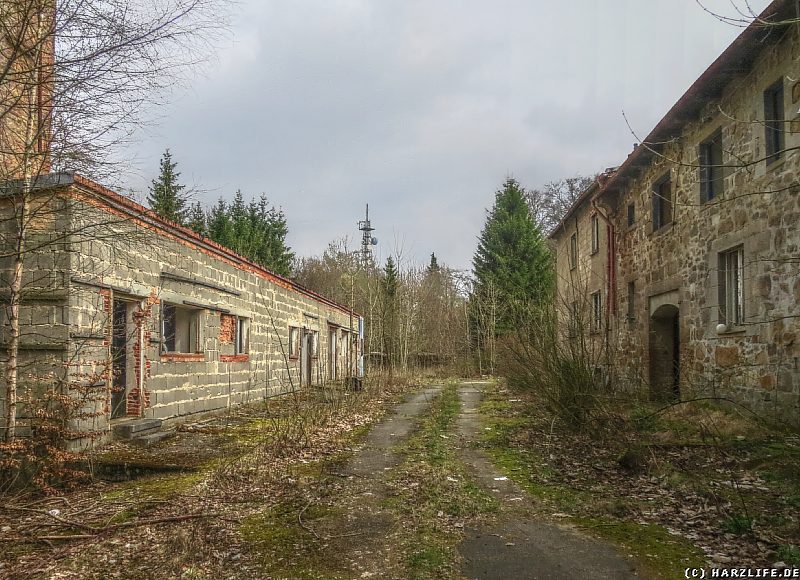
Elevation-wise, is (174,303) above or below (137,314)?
above

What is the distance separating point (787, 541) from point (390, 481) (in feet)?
12.0

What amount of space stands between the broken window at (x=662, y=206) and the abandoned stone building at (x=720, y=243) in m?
0.03

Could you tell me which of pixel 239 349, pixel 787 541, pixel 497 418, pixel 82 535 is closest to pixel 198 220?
pixel 239 349

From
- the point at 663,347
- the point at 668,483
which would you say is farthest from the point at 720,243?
the point at 668,483

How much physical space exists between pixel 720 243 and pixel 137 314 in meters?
9.78

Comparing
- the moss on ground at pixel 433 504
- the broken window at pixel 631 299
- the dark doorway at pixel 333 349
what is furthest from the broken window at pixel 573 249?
the moss on ground at pixel 433 504

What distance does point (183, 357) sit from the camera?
34.3ft

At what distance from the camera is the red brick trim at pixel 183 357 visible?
9859mm

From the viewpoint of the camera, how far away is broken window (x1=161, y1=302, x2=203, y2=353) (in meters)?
10.6

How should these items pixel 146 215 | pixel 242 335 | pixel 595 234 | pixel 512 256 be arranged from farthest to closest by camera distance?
pixel 512 256, pixel 595 234, pixel 242 335, pixel 146 215

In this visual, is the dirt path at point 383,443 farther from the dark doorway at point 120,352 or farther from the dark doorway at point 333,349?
the dark doorway at point 333,349

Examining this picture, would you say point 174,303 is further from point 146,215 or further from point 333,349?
point 333,349

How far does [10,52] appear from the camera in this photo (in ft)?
14.9

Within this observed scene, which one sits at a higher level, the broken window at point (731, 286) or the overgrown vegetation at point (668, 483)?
the broken window at point (731, 286)
